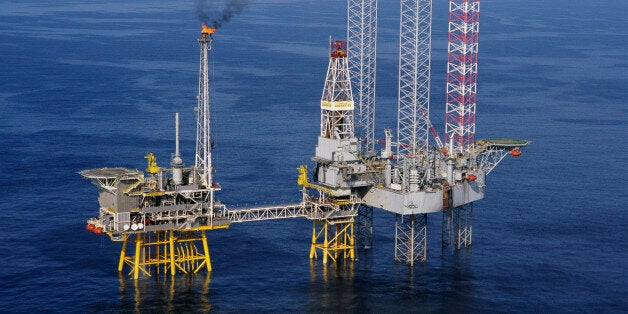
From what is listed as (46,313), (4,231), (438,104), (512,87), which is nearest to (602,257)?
(46,313)

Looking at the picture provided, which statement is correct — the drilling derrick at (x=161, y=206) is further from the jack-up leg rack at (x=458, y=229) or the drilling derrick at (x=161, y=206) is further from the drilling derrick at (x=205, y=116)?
the jack-up leg rack at (x=458, y=229)

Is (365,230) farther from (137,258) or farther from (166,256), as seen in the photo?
(137,258)

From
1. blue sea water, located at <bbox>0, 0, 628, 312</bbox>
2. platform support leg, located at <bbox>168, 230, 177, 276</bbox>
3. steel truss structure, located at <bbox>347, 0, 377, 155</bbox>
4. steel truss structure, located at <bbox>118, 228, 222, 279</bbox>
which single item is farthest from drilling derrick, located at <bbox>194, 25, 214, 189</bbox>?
steel truss structure, located at <bbox>347, 0, 377, 155</bbox>

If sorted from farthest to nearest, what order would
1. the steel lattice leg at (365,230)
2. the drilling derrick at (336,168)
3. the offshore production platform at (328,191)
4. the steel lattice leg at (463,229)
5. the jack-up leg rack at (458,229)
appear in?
the steel lattice leg at (365,230), the jack-up leg rack at (458,229), the steel lattice leg at (463,229), the drilling derrick at (336,168), the offshore production platform at (328,191)

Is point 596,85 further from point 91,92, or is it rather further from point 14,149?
point 14,149

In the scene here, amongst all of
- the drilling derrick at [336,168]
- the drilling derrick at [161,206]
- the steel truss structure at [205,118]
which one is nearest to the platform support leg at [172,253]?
the drilling derrick at [161,206]

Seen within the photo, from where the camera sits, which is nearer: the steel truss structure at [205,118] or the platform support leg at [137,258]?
the platform support leg at [137,258]
